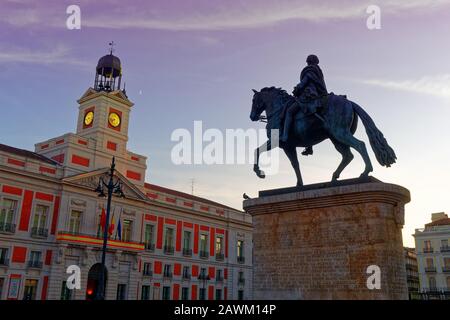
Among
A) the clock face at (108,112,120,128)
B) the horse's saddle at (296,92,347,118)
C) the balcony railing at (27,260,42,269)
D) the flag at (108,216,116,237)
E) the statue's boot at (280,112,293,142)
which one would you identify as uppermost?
the clock face at (108,112,120,128)

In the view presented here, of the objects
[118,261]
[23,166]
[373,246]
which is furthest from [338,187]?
[118,261]

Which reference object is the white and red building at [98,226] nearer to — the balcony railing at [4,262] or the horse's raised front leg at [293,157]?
the balcony railing at [4,262]

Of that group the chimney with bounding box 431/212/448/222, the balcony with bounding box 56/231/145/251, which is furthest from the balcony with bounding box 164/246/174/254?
the chimney with bounding box 431/212/448/222

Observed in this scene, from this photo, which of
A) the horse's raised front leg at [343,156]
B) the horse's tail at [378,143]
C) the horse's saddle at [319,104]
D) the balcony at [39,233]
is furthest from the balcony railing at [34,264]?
the horse's tail at [378,143]

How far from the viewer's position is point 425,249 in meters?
52.4

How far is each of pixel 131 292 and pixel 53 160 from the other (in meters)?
13.1

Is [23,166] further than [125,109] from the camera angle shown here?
No

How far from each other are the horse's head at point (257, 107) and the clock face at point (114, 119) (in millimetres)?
32162

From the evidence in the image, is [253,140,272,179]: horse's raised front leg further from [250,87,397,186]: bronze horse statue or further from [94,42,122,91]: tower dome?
[94,42,122,91]: tower dome

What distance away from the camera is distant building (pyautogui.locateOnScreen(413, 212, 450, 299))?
49.9 m

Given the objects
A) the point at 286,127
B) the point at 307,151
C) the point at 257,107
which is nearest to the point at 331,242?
the point at 307,151
